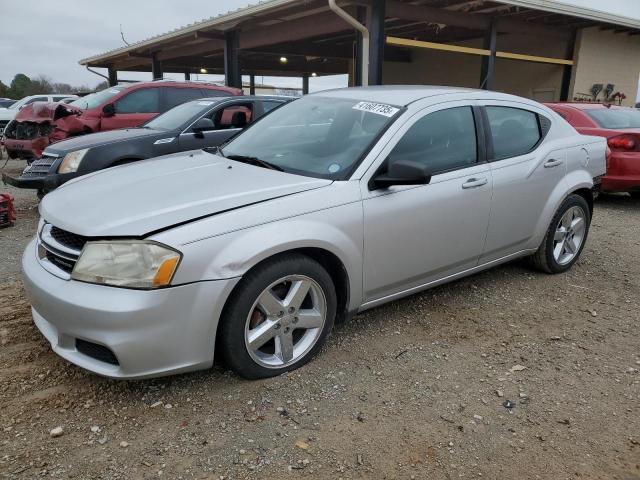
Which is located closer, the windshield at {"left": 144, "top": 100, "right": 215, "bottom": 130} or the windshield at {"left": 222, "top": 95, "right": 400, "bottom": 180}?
the windshield at {"left": 222, "top": 95, "right": 400, "bottom": 180}

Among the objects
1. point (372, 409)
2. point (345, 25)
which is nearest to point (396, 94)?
point (372, 409)

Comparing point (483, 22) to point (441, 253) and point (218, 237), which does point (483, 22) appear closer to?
point (441, 253)

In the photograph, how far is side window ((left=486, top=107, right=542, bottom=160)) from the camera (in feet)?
12.9

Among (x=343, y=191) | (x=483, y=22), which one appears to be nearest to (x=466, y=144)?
(x=343, y=191)

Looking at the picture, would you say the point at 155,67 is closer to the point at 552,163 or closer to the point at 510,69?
the point at 510,69

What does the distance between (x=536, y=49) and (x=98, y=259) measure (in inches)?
647

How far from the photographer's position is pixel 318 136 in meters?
3.49

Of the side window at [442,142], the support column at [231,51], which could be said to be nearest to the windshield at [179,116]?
the side window at [442,142]

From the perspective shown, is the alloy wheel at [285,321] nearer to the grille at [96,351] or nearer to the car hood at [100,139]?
the grille at [96,351]

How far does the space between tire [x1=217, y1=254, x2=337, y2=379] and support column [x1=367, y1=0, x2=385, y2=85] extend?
845 cm

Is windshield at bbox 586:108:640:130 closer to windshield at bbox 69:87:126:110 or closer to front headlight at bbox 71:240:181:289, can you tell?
front headlight at bbox 71:240:181:289

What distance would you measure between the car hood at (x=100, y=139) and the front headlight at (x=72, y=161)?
3.3 inches

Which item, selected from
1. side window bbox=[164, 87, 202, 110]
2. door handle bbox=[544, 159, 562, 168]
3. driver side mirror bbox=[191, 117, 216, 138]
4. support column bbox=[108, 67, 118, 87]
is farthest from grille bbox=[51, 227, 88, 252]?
support column bbox=[108, 67, 118, 87]

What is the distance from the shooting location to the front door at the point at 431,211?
10.3 ft
